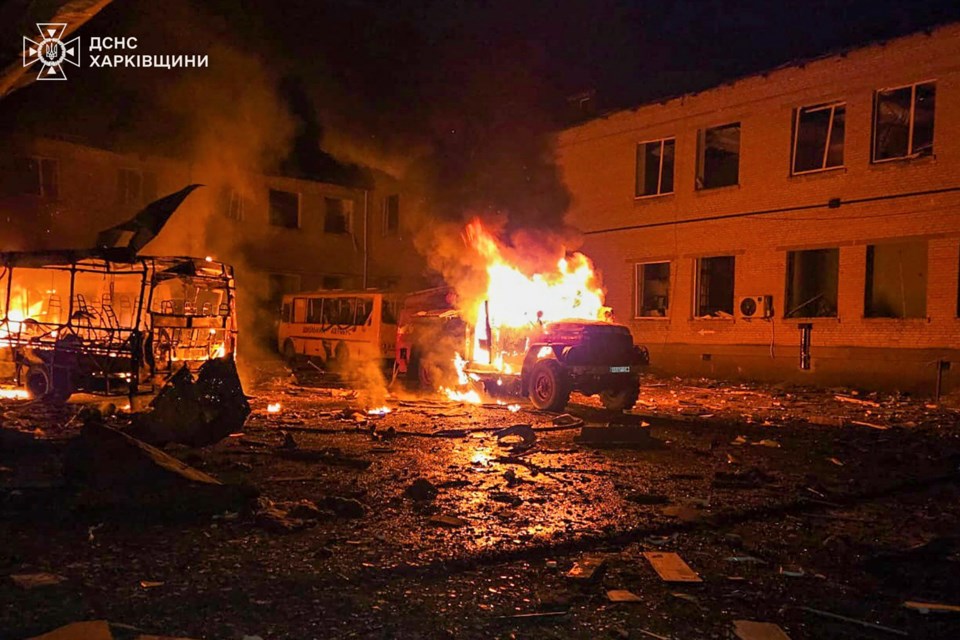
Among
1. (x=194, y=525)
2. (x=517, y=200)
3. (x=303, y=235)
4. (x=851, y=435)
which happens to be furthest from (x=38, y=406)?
(x=303, y=235)

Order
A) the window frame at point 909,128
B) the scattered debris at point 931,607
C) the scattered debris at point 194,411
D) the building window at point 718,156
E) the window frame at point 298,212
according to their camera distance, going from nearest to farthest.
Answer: the scattered debris at point 931,607, the scattered debris at point 194,411, the window frame at point 909,128, the building window at point 718,156, the window frame at point 298,212

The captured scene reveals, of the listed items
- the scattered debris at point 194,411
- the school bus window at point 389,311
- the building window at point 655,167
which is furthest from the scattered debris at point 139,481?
the building window at point 655,167

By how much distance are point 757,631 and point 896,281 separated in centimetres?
1526

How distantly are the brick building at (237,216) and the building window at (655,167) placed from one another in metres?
8.86

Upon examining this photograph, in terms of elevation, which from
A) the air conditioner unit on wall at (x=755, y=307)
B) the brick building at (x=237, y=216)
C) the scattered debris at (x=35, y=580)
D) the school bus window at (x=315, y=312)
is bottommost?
the scattered debris at (x=35, y=580)

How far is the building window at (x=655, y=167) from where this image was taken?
20812mm

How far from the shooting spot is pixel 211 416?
8352 millimetres

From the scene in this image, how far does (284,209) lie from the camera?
2681 centimetres

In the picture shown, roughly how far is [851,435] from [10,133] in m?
21.7

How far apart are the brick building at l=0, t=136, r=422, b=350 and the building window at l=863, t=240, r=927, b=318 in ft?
50.2

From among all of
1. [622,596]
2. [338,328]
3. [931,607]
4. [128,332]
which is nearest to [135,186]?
[338,328]

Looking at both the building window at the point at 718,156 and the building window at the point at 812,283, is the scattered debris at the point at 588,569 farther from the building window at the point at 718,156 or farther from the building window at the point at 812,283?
the building window at the point at 718,156

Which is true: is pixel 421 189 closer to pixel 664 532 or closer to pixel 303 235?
pixel 303 235

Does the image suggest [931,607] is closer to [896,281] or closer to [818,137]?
[896,281]
